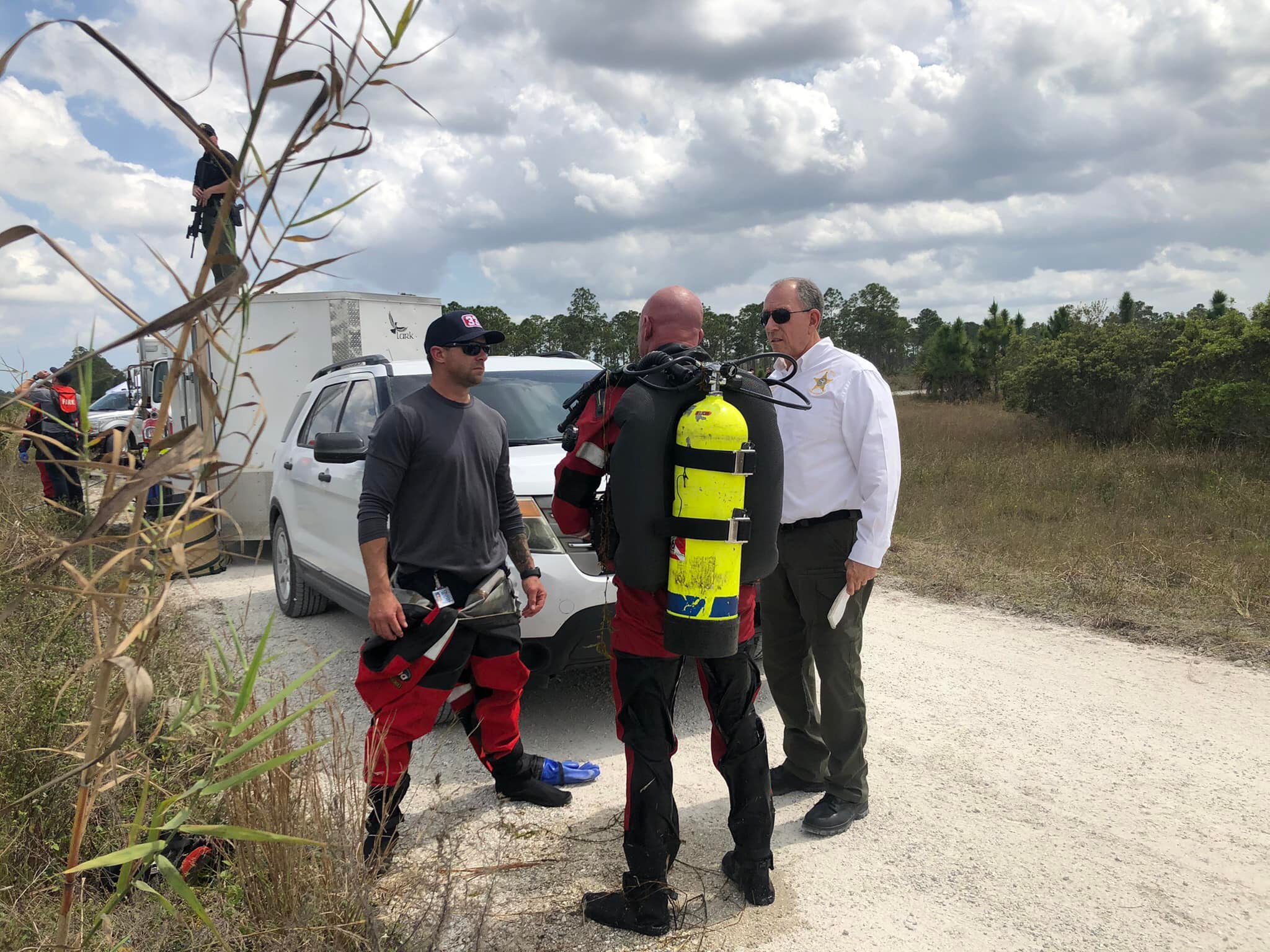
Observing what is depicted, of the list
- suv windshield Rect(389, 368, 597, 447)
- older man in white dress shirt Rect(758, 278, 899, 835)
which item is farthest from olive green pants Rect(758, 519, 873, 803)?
suv windshield Rect(389, 368, 597, 447)

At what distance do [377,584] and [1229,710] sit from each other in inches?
174

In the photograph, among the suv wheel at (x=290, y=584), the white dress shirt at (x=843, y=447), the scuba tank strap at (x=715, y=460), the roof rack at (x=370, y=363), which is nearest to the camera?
the scuba tank strap at (x=715, y=460)

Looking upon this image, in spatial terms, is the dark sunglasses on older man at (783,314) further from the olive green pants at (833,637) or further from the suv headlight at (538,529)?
the suv headlight at (538,529)

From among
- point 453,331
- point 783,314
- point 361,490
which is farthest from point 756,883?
point 361,490

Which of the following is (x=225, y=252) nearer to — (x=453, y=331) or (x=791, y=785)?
(x=453, y=331)

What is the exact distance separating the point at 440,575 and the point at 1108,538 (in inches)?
277

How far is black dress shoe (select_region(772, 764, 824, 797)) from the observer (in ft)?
12.9

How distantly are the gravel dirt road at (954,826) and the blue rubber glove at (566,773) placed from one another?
0.32ft

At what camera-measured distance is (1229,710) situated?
185 inches

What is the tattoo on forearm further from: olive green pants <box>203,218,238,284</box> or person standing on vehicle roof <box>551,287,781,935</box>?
olive green pants <box>203,218,238,284</box>

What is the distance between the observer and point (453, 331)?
349 centimetres

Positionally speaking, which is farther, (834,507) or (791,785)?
(791,785)

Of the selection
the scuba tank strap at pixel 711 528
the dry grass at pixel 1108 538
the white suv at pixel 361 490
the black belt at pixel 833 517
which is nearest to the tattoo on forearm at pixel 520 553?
the white suv at pixel 361 490

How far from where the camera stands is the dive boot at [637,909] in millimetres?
2859
